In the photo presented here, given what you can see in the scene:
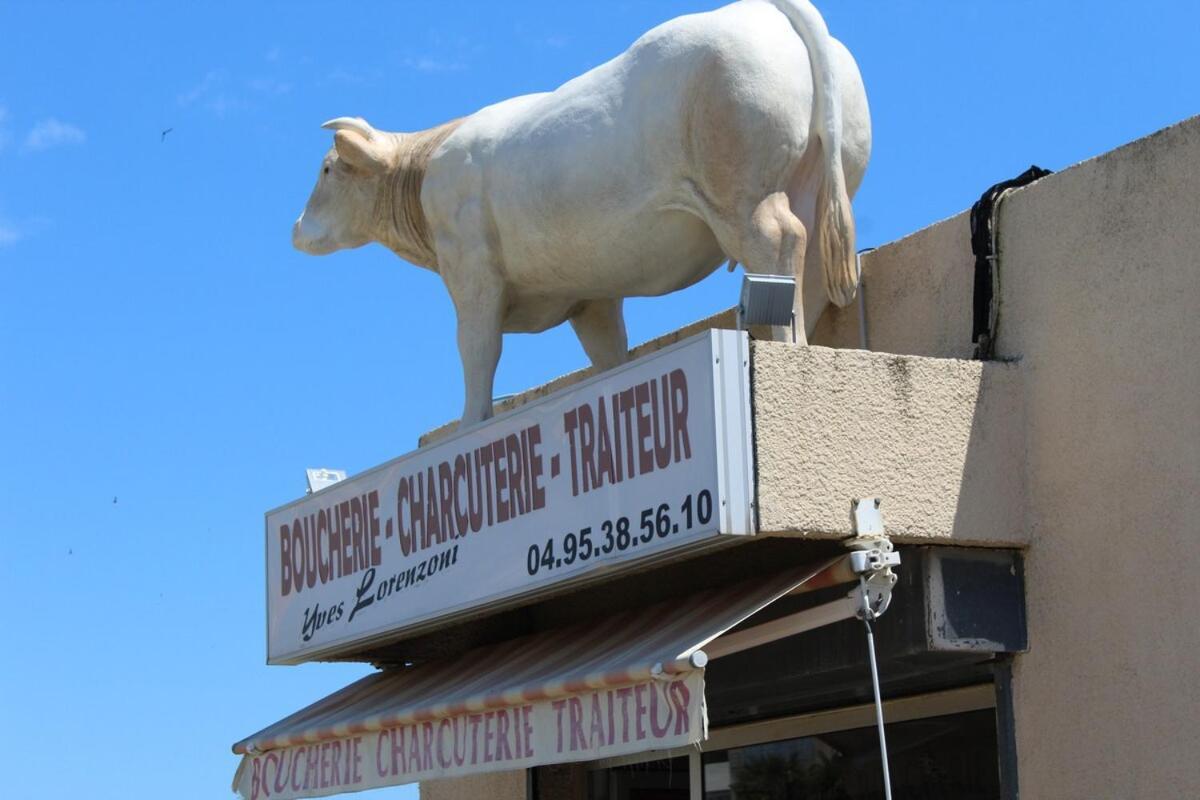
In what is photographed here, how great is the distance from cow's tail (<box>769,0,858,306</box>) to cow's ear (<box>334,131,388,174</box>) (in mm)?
2489

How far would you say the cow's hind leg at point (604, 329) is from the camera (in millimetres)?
9203

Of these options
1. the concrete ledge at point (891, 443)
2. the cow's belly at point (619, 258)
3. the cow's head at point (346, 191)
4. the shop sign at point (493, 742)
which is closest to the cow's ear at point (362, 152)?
the cow's head at point (346, 191)

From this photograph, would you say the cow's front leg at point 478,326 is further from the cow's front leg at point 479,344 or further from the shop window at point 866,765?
the shop window at point 866,765

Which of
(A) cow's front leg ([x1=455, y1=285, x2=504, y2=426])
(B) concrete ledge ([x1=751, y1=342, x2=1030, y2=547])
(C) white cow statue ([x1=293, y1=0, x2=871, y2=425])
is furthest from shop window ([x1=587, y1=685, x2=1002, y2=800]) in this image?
(A) cow's front leg ([x1=455, y1=285, x2=504, y2=426])

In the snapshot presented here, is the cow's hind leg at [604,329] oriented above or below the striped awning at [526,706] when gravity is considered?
above

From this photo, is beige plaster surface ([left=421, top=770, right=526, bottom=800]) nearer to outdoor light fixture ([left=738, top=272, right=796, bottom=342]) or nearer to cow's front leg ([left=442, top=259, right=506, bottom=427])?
cow's front leg ([left=442, top=259, right=506, bottom=427])

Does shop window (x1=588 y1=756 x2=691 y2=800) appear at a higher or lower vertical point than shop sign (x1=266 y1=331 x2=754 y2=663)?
→ lower

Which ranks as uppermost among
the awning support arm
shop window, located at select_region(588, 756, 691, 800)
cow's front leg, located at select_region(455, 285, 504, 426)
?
cow's front leg, located at select_region(455, 285, 504, 426)

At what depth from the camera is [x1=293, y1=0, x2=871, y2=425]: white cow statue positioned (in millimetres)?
7477

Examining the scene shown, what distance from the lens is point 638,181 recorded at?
7.85 m

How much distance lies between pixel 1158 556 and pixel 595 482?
208cm

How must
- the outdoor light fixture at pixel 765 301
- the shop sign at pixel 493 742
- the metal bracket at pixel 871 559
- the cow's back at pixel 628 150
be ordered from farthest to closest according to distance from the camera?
the cow's back at pixel 628 150 < the outdoor light fixture at pixel 765 301 < the metal bracket at pixel 871 559 < the shop sign at pixel 493 742

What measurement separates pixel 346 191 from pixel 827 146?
9.97 feet

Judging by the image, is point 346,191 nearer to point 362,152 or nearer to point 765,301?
point 362,152
